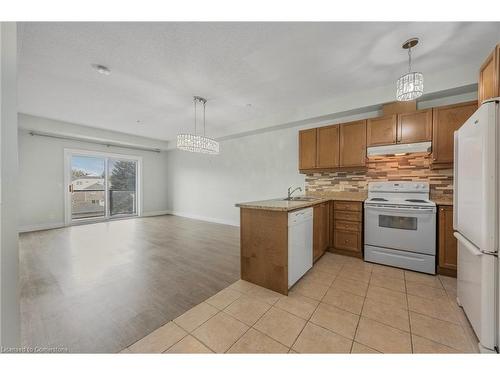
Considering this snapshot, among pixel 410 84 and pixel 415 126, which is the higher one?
pixel 410 84

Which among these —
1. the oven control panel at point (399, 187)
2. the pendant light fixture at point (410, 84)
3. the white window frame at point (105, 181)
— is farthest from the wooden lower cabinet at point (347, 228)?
the white window frame at point (105, 181)

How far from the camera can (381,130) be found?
9.87 feet

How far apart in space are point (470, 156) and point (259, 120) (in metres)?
3.68

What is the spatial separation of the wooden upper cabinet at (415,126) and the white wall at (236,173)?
0.56 metres

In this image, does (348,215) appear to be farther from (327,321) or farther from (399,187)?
(327,321)

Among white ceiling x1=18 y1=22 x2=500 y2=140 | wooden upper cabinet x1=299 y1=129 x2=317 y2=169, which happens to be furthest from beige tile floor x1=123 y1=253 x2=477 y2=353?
white ceiling x1=18 y1=22 x2=500 y2=140

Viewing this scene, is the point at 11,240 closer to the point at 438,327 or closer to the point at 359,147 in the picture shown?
the point at 438,327

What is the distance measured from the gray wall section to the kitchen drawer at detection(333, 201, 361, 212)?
3.37 metres

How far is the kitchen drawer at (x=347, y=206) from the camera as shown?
2.98 m

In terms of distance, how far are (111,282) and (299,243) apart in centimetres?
231

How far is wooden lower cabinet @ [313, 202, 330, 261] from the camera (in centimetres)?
273

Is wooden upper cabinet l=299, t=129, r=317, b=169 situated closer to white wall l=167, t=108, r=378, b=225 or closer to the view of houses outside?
white wall l=167, t=108, r=378, b=225

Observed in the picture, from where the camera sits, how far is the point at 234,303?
1.90 metres

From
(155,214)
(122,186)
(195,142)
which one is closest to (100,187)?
(122,186)
